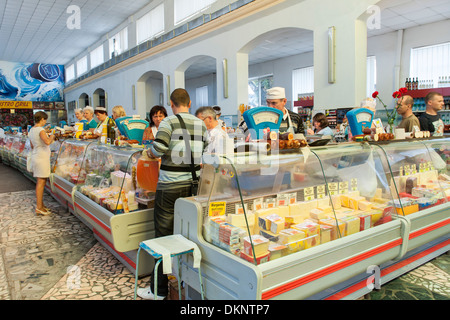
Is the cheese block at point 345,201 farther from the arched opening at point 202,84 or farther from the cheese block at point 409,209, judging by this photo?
the arched opening at point 202,84

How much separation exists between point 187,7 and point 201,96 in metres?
8.29

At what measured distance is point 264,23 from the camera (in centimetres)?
733

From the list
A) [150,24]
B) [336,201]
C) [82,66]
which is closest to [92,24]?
[150,24]

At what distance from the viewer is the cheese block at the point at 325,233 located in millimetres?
2158

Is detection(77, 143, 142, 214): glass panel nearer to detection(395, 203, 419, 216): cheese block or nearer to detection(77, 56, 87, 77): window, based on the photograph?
detection(395, 203, 419, 216): cheese block

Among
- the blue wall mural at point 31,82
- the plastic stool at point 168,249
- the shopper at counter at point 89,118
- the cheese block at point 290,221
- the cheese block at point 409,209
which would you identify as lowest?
the plastic stool at point 168,249

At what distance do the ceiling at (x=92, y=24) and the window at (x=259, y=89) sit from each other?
3.45 ft

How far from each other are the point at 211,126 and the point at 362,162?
77.2 inches

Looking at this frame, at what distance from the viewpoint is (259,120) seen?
2.42 meters

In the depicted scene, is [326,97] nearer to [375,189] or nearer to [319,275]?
[375,189]

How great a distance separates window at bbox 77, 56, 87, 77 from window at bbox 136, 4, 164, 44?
7.56 metres

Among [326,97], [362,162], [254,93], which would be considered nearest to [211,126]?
[362,162]

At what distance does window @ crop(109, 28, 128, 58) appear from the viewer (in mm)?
13492

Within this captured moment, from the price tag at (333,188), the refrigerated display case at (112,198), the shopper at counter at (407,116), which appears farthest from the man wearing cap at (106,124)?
the shopper at counter at (407,116)
